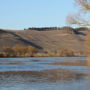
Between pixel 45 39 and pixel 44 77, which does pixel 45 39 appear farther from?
pixel 44 77

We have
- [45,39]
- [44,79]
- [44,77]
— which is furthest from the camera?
[45,39]

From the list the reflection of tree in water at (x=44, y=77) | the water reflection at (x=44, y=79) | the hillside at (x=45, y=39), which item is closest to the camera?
the water reflection at (x=44, y=79)

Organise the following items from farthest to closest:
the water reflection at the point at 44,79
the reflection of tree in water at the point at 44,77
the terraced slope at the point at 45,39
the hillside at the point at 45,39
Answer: the terraced slope at the point at 45,39 < the hillside at the point at 45,39 < the reflection of tree in water at the point at 44,77 < the water reflection at the point at 44,79

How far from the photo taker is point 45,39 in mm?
132875

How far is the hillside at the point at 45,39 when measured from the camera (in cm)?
11919

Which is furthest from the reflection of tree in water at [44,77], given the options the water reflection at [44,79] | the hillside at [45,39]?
the hillside at [45,39]

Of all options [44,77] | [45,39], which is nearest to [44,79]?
[44,77]

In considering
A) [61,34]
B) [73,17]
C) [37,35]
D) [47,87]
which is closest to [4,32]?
[37,35]

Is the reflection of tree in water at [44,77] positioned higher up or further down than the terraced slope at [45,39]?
higher up

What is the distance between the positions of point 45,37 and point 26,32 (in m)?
8.57

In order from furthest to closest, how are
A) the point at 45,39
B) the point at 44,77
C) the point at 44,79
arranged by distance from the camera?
1. the point at 45,39
2. the point at 44,77
3. the point at 44,79

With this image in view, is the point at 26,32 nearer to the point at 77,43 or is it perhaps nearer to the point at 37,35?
the point at 37,35

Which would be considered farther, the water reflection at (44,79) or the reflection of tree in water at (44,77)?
the reflection of tree in water at (44,77)

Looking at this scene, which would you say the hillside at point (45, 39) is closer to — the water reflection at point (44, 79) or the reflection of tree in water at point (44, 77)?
the water reflection at point (44, 79)
